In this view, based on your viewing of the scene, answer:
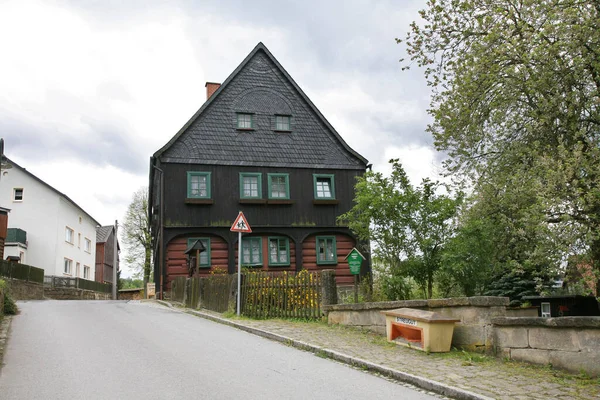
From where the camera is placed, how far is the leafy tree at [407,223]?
15.5m

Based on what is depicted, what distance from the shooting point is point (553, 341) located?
757 centimetres

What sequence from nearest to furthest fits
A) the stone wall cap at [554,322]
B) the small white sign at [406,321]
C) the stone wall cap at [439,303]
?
1. the stone wall cap at [554,322]
2. the stone wall cap at [439,303]
3. the small white sign at [406,321]

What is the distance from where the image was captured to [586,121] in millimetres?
14922

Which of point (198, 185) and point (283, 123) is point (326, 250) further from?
point (198, 185)

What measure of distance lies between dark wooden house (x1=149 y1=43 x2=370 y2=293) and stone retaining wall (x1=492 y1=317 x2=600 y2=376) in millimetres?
17178

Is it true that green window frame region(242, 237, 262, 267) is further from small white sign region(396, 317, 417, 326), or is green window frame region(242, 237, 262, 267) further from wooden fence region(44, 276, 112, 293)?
wooden fence region(44, 276, 112, 293)

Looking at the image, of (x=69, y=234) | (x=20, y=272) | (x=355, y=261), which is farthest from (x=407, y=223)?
(x=69, y=234)

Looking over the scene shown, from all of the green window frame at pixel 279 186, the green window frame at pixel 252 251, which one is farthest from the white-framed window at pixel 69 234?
the green window frame at pixel 279 186

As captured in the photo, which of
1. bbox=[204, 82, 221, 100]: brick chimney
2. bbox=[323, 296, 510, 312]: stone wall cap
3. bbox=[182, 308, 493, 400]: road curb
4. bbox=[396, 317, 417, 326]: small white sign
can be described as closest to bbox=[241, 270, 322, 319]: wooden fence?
bbox=[323, 296, 510, 312]: stone wall cap

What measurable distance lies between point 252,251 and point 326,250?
352 cm

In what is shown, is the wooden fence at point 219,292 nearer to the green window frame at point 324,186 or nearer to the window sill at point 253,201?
the window sill at point 253,201

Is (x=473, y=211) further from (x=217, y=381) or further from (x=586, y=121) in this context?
(x=217, y=381)

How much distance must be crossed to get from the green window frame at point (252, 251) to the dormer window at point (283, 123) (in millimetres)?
5425

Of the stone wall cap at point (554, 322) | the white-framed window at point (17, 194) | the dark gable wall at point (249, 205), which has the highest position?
the white-framed window at point (17, 194)
